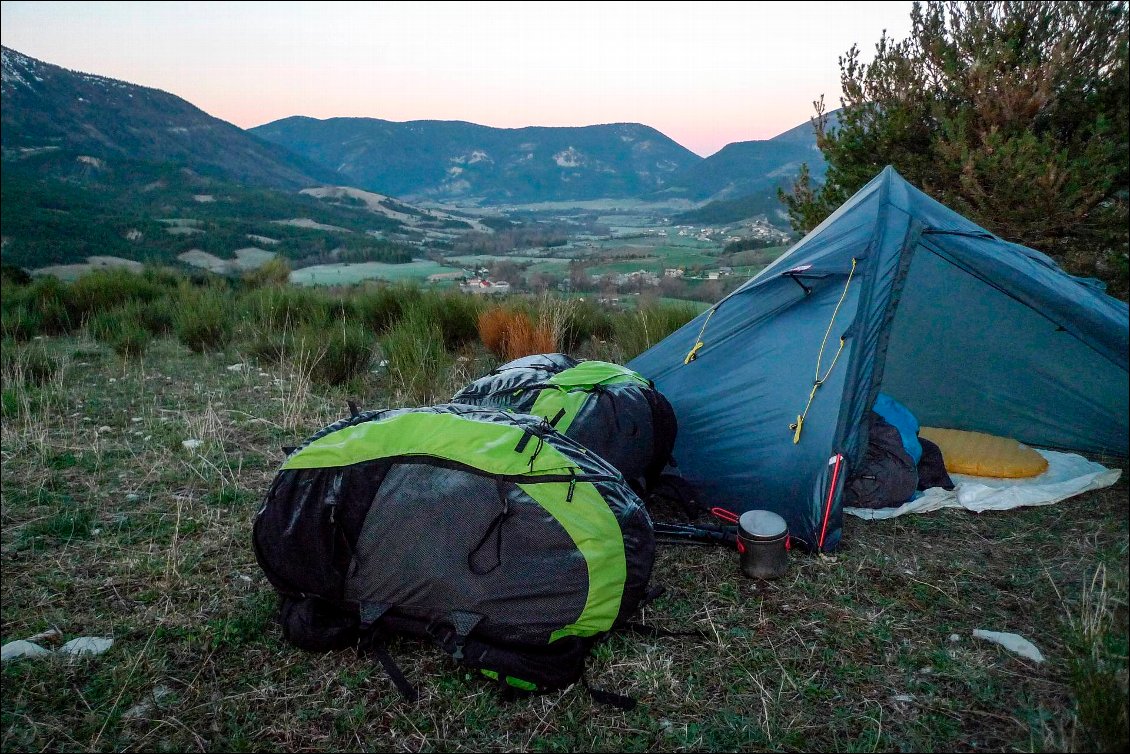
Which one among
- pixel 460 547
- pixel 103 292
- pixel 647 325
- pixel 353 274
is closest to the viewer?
pixel 460 547

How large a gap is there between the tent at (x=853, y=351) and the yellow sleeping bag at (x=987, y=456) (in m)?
0.39

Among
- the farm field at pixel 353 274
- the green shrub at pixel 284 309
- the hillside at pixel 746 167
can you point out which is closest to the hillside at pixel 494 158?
the hillside at pixel 746 167

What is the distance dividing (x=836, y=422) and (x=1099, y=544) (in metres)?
1.04

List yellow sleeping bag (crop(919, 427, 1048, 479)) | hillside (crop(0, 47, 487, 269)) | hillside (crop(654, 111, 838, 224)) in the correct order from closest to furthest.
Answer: yellow sleeping bag (crop(919, 427, 1048, 479)) → hillside (crop(0, 47, 487, 269)) → hillside (crop(654, 111, 838, 224))

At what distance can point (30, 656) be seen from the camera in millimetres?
2268

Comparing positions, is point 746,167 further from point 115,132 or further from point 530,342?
point 530,342

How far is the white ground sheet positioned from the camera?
347cm

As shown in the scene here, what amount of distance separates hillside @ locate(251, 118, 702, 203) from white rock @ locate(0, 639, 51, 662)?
56683mm

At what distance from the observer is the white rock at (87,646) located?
230cm

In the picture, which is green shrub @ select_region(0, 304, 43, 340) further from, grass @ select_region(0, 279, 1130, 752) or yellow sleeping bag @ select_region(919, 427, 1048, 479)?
yellow sleeping bag @ select_region(919, 427, 1048, 479)

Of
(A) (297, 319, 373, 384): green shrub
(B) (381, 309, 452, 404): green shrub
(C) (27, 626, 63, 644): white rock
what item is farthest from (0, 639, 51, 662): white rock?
(A) (297, 319, 373, 384): green shrub

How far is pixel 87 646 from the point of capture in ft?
7.66

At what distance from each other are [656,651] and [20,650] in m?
2.15

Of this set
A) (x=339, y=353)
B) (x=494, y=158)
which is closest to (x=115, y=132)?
(x=494, y=158)
